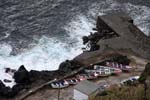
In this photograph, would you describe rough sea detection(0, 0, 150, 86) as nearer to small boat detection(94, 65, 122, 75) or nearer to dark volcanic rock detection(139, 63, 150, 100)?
small boat detection(94, 65, 122, 75)

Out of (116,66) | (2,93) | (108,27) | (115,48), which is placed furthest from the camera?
(108,27)

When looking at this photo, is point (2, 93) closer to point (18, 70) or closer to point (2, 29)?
point (18, 70)

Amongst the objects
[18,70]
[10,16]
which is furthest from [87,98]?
[10,16]

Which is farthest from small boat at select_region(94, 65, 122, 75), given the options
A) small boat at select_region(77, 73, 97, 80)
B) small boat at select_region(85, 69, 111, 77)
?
small boat at select_region(77, 73, 97, 80)

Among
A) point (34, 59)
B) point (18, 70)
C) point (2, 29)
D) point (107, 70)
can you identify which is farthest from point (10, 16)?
point (107, 70)

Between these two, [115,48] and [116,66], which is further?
[115,48]

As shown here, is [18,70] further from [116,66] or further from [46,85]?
[116,66]

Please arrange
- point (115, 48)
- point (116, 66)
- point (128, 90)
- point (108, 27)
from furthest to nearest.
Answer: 1. point (108, 27)
2. point (115, 48)
3. point (116, 66)
4. point (128, 90)

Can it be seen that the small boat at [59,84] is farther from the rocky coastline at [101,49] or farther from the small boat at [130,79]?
the small boat at [130,79]

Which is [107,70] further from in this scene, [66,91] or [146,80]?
[146,80]
